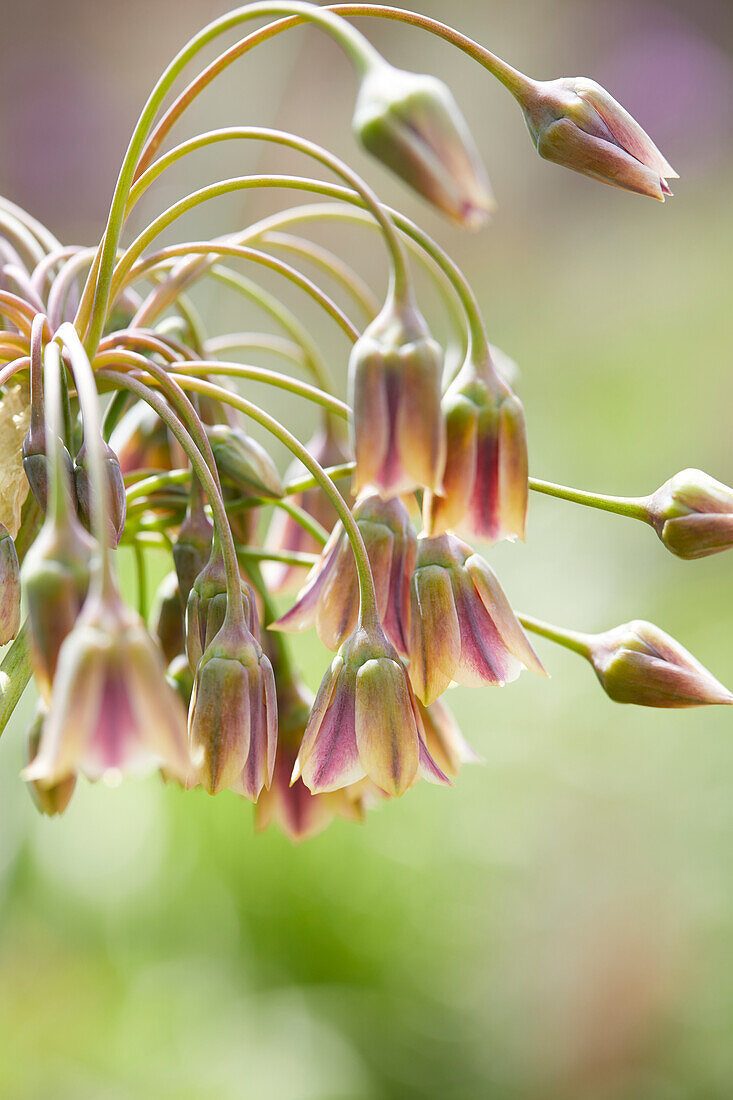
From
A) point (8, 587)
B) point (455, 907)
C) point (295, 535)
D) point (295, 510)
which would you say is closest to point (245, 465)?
point (295, 510)

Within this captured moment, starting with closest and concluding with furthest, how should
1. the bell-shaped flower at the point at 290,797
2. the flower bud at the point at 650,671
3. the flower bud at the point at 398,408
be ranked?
the flower bud at the point at 398,408 → the flower bud at the point at 650,671 → the bell-shaped flower at the point at 290,797

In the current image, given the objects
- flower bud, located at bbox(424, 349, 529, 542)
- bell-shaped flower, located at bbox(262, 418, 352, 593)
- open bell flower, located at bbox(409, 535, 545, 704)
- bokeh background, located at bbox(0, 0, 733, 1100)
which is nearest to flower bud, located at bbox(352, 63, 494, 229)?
flower bud, located at bbox(424, 349, 529, 542)

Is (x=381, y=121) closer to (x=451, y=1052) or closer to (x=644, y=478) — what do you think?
(x=451, y=1052)

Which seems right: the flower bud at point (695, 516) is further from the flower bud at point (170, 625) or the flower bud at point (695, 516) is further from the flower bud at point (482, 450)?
the flower bud at point (170, 625)

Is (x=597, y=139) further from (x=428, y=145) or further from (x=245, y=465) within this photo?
(x=245, y=465)

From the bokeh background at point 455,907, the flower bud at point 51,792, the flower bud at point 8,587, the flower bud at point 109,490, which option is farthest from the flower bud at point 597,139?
the bokeh background at point 455,907

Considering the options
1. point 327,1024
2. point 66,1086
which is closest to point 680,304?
point 327,1024
